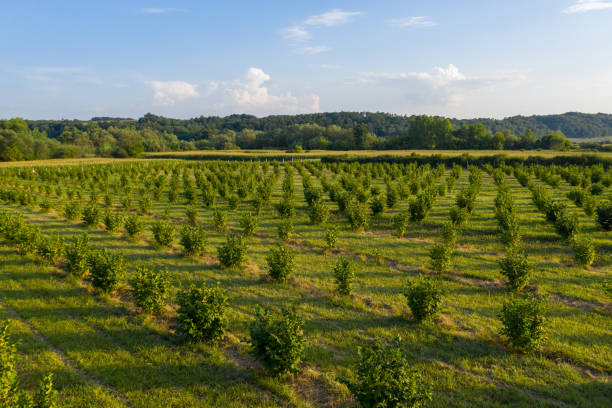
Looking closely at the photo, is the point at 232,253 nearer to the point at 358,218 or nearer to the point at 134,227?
the point at 134,227

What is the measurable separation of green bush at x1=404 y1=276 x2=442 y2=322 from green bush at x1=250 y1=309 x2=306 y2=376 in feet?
12.8

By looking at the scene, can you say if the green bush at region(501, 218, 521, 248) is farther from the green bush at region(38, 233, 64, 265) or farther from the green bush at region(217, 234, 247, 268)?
the green bush at region(38, 233, 64, 265)

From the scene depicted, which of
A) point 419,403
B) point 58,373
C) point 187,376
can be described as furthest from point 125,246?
point 419,403

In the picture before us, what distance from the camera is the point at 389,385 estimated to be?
19.1 feet

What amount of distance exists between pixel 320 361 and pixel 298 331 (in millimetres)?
1157

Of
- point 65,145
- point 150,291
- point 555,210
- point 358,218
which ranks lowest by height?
point 150,291

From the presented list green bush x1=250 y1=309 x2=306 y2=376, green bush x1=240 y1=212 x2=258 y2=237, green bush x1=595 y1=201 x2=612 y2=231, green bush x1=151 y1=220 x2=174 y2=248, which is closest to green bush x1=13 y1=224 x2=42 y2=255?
green bush x1=151 y1=220 x2=174 y2=248

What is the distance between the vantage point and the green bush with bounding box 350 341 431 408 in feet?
19.0

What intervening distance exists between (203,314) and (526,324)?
25.7 ft

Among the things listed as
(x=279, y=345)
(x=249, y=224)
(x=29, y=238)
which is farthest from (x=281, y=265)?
(x=29, y=238)

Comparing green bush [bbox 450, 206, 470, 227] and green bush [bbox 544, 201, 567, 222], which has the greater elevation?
green bush [bbox 544, 201, 567, 222]

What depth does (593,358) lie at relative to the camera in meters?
8.23

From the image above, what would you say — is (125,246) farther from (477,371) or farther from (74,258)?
(477,371)

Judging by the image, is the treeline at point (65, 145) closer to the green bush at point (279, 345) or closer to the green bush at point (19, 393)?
the green bush at point (19, 393)
